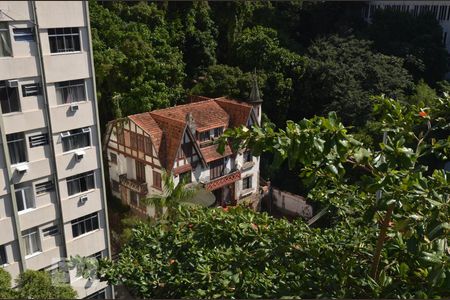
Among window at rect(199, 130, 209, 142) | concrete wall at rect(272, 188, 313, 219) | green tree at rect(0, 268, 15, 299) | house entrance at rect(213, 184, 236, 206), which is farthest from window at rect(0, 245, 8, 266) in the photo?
concrete wall at rect(272, 188, 313, 219)

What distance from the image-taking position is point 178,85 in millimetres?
12008

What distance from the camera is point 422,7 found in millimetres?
17359

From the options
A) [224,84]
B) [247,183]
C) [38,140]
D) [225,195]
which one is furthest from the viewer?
[224,84]

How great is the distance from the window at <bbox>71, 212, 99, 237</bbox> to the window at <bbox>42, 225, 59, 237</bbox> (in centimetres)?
28

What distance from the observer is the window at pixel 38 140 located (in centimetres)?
714

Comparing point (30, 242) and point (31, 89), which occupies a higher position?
point (31, 89)

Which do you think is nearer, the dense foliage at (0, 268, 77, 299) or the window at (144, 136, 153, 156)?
the dense foliage at (0, 268, 77, 299)

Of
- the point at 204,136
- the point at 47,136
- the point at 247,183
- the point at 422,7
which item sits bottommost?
the point at 247,183

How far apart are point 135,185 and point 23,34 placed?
4383 mm

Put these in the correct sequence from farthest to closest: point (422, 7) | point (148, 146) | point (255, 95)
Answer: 1. point (422, 7)
2. point (255, 95)
3. point (148, 146)

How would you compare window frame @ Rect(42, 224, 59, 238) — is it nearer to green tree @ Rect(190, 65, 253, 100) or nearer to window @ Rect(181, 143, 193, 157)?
window @ Rect(181, 143, 193, 157)

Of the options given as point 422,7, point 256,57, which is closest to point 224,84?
point 256,57

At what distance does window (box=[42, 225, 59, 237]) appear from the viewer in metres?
7.68

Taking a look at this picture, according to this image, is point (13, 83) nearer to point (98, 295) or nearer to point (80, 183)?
point (80, 183)
